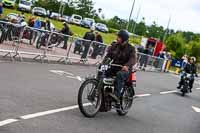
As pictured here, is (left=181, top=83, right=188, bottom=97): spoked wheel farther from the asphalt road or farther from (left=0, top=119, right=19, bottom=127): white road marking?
(left=0, top=119, right=19, bottom=127): white road marking

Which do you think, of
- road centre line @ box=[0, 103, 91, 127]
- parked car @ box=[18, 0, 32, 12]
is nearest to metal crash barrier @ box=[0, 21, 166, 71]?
road centre line @ box=[0, 103, 91, 127]

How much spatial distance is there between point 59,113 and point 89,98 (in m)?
0.64

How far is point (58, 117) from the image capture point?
873cm

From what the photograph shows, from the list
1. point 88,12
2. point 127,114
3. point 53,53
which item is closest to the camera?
point 127,114

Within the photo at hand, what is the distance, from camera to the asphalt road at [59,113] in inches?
310

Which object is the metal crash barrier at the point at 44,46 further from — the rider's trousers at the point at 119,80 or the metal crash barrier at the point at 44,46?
the rider's trousers at the point at 119,80

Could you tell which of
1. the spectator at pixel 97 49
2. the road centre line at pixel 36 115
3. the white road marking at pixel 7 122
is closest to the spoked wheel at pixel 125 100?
the road centre line at pixel 36 115

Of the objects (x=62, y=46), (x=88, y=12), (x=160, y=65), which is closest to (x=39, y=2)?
(x=88, y=12)

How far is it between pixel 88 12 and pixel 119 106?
100 meters

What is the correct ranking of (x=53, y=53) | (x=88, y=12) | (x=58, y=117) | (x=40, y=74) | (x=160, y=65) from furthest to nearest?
1. (x=88, y=12)
2. (x=160, y=65)
3. (x=53, y=53)
4. (x=40, y=74)
5. (x=58, y=117)

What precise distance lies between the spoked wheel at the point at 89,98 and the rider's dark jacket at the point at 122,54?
3.13 ft

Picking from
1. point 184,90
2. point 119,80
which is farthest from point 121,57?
point 184,90

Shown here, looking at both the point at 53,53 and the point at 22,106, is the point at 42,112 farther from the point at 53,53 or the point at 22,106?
the point at 53,53

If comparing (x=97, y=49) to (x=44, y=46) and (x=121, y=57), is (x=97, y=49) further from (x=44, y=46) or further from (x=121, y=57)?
(x=121, y=57)
